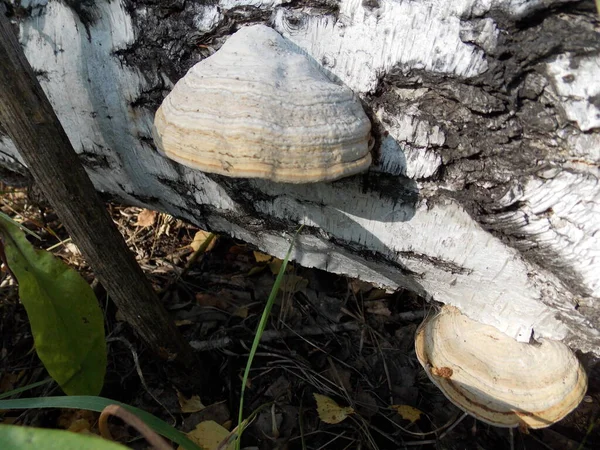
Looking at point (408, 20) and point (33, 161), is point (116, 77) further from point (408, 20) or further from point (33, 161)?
point (408, 20)

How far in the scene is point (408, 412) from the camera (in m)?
2.23

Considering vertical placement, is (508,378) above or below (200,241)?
above

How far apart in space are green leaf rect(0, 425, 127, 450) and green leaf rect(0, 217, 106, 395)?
942 millimetres

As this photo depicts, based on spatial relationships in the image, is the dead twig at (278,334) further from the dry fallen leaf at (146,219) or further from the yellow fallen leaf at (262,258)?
the dry fallen leaf at (146,219)

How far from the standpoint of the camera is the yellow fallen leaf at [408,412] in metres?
2.21

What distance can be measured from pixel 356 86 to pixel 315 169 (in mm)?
280

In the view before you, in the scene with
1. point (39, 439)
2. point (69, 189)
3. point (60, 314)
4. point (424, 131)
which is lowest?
point (60, 314)

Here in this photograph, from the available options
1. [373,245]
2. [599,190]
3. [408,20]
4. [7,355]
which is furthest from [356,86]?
[7,355]

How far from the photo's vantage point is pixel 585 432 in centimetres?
223

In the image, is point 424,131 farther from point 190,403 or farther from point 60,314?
point 190,403

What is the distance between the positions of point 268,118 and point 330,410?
1.49 meters

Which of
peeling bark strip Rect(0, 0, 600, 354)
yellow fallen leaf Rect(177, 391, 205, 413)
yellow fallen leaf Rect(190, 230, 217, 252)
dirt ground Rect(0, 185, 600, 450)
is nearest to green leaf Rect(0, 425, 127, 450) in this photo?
peeling bark strip Rect(0, 0, 600, 354)

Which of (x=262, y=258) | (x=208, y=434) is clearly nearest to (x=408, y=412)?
(x=208, y=434)

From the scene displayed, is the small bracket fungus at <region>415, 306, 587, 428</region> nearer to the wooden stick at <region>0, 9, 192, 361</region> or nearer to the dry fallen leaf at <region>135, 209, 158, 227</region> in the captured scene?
the wooden stick at <region>0, 9, 192, 361</region>
